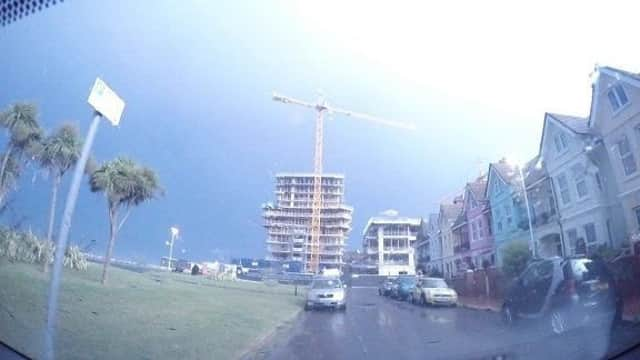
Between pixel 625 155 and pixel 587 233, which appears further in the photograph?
pixel 587 233

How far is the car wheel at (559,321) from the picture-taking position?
118 inches

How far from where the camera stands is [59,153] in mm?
3363

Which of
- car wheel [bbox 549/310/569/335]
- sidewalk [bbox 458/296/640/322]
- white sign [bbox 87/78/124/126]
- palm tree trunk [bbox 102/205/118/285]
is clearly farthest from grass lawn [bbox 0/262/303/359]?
car wheel [bbox 549/310/569/335]

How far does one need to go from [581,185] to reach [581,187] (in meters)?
0.01

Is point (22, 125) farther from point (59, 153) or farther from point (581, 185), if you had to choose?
point (581, 185)

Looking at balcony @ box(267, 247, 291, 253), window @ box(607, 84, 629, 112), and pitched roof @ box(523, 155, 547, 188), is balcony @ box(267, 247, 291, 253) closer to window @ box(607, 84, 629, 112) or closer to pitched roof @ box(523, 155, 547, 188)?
pitched roof @ box(523, 155, 547, 188)

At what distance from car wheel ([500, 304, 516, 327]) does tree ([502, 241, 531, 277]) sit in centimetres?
24

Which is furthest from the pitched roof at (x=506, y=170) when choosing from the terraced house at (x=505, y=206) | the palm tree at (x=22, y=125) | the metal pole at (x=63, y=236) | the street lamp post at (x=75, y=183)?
the palm tree at (x=22, y=125)

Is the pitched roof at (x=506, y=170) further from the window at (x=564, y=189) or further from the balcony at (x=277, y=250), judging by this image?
the balcony at (x=277, y=250)

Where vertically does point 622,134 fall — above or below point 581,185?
above

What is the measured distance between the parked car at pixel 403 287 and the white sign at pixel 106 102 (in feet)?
9.01

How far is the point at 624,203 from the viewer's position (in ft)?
9.14

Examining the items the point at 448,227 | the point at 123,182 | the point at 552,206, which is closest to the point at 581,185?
the point at 552,206

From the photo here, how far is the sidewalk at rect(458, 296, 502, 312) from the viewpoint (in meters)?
3.18
